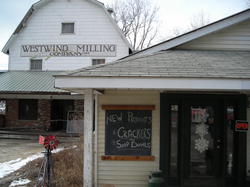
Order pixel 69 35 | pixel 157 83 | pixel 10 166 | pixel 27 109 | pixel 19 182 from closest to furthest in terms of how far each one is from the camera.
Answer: pixel 157 83
pixel 19 182
pixel 10 166
pixel 69 35
pixel 27 109

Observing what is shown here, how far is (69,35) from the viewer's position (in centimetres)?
1623

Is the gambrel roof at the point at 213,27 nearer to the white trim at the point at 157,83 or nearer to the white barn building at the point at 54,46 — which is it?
the white trim at the point at 157,83

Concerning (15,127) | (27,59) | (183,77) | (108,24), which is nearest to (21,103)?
(15,127)

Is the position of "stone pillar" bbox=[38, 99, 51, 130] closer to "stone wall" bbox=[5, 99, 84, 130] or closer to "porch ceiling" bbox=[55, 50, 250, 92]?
"stone wall" bbox=[5, 99, 84, 130]

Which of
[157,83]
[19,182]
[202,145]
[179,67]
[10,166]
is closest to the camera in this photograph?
[157,83]

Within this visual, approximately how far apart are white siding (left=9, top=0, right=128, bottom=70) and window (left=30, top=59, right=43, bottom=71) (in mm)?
334

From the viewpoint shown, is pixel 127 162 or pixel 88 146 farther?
pixel 127 162

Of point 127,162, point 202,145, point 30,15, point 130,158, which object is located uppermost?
point 30,15

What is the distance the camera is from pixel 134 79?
458 cm

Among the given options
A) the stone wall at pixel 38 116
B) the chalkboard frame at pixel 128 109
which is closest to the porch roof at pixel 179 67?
the chalkboard frame at pixel 128 109

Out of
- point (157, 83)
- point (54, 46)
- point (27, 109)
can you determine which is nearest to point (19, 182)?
point (157, 83)

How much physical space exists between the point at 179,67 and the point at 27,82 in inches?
476

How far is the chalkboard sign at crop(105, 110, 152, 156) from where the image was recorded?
6.18 m

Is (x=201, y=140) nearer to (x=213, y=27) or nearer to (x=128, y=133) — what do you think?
(x=128, y=133)
